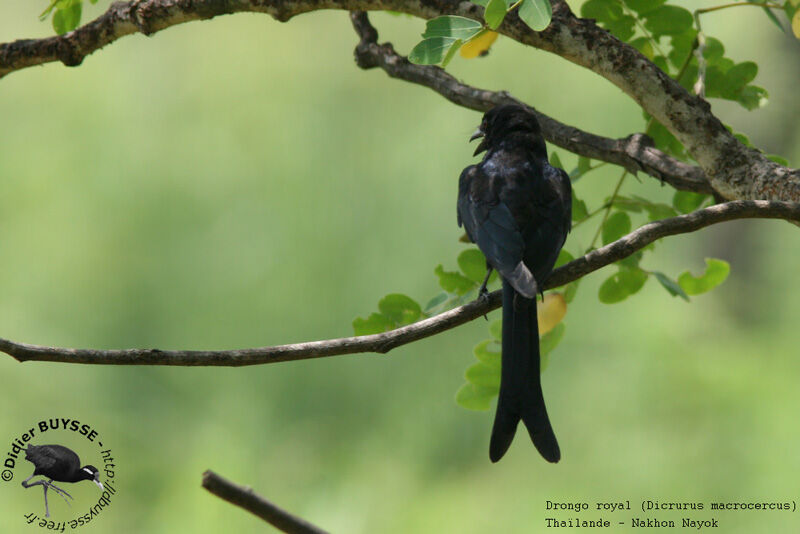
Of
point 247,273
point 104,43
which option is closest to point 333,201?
point 247,273

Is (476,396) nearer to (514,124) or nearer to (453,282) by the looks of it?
(453,282)

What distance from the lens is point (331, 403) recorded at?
18.7ft

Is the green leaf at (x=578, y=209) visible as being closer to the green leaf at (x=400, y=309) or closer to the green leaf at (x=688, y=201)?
the green leaf at (x=688, y=201)

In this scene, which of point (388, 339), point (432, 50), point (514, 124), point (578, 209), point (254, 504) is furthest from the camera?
point (514, 124)

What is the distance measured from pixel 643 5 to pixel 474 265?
818 millimetres

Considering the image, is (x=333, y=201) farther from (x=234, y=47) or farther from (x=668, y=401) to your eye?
(x=668, y=401)

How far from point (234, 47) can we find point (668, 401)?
4192 millimetres

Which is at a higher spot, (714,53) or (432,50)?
(714,53)

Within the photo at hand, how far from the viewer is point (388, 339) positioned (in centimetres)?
157

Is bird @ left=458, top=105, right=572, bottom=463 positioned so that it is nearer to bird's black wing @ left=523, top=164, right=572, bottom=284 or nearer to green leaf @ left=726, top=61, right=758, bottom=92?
bird's black wing @ left=523, top=164, right=572, bottom=284

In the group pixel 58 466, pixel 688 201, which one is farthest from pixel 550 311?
pixel 58 466

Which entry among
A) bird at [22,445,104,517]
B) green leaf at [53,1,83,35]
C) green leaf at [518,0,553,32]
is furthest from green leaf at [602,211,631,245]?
green leaf at [53,1,83,35]

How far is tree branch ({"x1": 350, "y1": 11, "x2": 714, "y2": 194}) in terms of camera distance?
6.97 feet

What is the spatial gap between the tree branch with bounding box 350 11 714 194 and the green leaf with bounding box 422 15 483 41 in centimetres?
52
